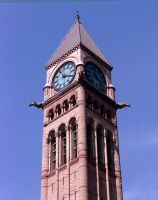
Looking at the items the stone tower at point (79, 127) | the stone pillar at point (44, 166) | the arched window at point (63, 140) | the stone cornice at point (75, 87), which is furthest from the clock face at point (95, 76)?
the stone pillar at point (44, 166)

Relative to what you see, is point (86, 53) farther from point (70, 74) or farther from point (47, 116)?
point (47, 116)

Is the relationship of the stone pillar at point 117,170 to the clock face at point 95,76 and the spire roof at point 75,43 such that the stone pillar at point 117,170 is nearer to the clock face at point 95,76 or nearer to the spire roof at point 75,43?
the clock face at point 95,76

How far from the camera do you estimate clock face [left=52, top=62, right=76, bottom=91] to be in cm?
6393

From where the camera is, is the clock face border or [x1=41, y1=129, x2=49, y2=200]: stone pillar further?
the clock face border

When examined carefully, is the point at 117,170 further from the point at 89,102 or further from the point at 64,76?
the point at 64,76

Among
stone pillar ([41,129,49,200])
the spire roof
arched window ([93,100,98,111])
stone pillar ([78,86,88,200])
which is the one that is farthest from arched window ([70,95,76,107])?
the spire roof

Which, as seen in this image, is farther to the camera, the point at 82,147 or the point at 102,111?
the point at 102,111

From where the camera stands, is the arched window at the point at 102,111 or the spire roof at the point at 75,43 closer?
the arched window at the point at 102,111

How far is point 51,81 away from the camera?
66.9 meters

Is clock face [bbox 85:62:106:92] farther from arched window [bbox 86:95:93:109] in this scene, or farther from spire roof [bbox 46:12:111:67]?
arched window [bbox 86:95:93:109]

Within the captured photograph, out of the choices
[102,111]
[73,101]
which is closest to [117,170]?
[102,111]

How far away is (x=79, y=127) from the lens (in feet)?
190

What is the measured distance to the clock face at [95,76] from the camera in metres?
64.1

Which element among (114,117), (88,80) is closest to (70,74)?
(88,80)
